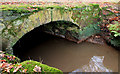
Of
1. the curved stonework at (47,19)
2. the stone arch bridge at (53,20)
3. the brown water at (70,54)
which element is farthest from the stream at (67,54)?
the curved stonework at (47,19)

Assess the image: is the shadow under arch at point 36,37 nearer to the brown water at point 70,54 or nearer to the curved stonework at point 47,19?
the brown water at point 70,54

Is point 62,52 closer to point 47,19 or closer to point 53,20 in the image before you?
point 53,20

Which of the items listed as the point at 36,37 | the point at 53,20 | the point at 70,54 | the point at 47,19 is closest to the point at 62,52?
the point at 70,54

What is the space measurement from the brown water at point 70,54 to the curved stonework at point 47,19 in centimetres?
96

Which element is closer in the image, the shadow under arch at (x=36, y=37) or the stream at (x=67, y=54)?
the stream at (x=67, y=54)

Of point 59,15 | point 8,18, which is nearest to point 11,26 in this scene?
point 8,18

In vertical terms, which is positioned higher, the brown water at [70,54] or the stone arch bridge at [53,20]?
the stone arch bridge at [53,20]

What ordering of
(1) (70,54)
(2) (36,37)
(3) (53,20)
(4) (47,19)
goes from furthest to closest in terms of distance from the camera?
1. (2) (36,37)
2. (1) (70,54)
3. (3) (53,20)
4. (4) (47,19)

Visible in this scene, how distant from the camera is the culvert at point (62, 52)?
3537mm

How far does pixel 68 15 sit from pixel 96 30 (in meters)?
2.12

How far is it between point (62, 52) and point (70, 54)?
359mm

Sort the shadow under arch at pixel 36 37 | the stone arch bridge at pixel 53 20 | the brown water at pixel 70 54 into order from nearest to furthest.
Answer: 1. the stone arch bridge at pixel 53 20
2. the brown water at pixel 70 54
3. the shadow under arch at pixel 36 37

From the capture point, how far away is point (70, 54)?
404cm

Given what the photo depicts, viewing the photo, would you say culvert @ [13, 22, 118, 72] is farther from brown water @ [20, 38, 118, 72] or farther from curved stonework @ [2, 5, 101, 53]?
curved stonework @ [2, 5, 101, 53]
